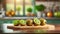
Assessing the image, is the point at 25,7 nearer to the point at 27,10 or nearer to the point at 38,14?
the point at 27,10

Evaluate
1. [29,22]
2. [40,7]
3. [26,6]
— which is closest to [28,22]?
[29,22]

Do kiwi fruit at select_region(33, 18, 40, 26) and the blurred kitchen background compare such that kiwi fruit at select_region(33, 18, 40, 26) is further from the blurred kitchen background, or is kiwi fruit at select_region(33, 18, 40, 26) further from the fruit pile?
the blurred kitchen background

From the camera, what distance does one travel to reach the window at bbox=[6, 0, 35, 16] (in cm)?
482

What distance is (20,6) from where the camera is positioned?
191 inches

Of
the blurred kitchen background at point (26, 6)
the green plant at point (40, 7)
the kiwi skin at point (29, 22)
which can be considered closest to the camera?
the kiwi skin at point (29, 22)

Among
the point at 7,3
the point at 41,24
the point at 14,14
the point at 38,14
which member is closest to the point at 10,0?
the point at 7,3

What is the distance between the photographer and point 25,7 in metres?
4.86

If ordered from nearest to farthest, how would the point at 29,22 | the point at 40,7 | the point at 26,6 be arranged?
the point at 29,22
the point at 40,7
the point at 26,6

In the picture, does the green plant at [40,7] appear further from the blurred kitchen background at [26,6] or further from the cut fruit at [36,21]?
the cut fruit at [36,21]

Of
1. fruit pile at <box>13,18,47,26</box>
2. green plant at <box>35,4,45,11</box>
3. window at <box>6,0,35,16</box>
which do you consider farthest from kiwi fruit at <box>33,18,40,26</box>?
window at <box>6,0,35,16</box>

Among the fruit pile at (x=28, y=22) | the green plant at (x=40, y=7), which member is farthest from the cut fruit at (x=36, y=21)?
the green plant at (x=40, y=7)

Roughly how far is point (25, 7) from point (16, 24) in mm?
2797

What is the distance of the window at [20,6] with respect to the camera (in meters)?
4.82

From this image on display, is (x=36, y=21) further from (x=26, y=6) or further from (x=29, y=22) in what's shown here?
(x=26, y=6)
